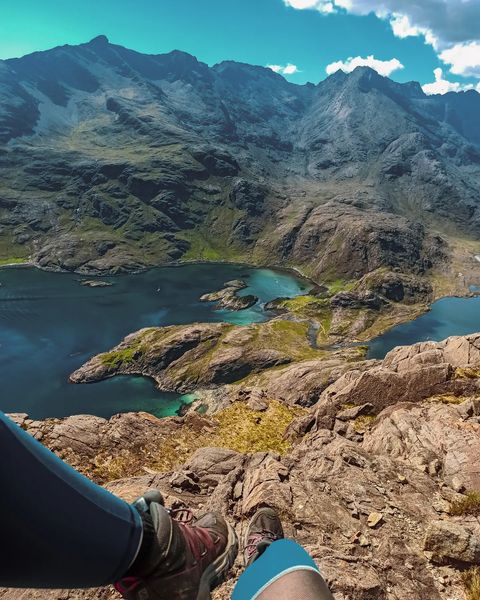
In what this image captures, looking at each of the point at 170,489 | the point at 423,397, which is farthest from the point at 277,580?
the point at 423,397

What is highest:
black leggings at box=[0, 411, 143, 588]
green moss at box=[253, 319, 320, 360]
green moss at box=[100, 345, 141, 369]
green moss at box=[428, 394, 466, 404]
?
black leggings at box=[0, 411, 143, 588]

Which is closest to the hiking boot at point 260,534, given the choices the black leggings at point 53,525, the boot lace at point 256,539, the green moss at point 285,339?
the boot lace at point 256,539

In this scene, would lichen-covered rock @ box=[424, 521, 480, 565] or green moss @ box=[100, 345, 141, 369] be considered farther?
green moss @ box=[100, 345, 141, 369]

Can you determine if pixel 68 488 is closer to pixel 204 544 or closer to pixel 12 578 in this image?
pixel 12 578

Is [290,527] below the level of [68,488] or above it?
below

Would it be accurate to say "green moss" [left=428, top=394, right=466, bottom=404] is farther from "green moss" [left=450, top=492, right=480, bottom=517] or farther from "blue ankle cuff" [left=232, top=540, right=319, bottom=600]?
"blue ankle cuff" [left=232, top=540, right=319, bottom=600]

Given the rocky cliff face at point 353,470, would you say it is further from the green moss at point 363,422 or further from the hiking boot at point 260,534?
the hiking boot at point 260,534

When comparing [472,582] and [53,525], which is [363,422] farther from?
[53,525]

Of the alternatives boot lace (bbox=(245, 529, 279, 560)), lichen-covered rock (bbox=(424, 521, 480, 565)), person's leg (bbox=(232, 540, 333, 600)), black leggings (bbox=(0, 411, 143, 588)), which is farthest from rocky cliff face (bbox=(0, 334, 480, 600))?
black leggings (bbox=(0, 411, 143, 588))

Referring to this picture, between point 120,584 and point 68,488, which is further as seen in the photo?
point 120,584
